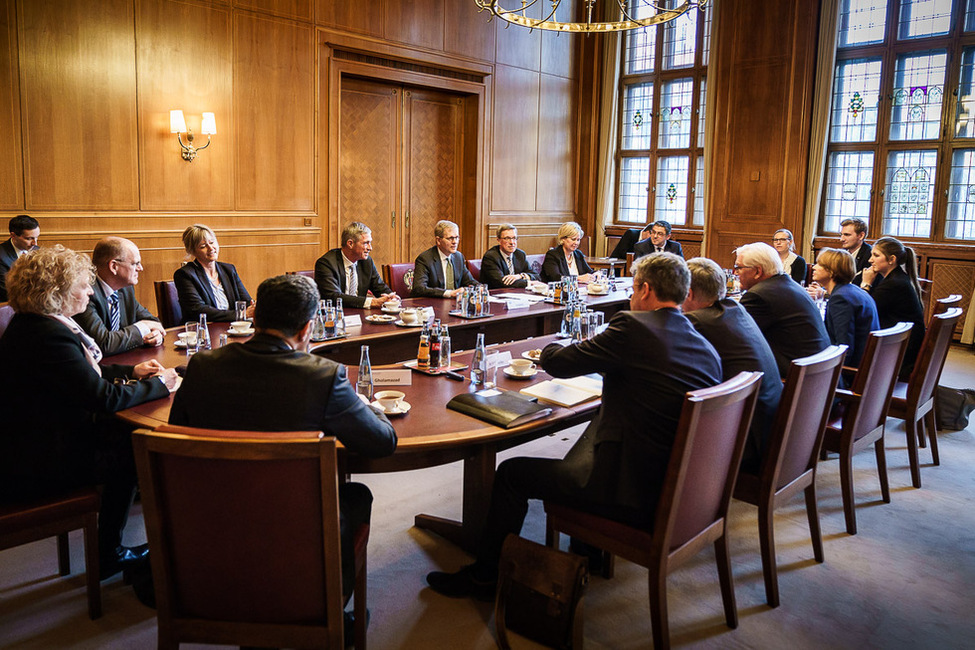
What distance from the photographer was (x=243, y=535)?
5.72 feet

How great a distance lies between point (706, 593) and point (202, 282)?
313cm

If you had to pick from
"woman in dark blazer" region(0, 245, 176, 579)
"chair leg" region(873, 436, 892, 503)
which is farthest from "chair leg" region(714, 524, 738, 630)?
"woman in dark blazer" region(0, 245, 176, 579)

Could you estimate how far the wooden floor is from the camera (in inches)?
98.4

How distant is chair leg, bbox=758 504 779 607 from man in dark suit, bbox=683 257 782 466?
165 mm

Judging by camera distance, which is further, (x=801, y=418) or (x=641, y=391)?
(x=801, y=418)

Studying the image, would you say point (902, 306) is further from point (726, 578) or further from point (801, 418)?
point (726, 578)

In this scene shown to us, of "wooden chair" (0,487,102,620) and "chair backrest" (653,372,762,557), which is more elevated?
"chair backrest" (653,372,762,557)

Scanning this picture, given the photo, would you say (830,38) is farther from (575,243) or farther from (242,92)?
(242,92)

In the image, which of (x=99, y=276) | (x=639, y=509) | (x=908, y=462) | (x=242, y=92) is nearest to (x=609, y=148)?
(x=242, y=92)

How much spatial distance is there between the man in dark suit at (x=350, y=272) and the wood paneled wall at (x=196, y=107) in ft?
7.38

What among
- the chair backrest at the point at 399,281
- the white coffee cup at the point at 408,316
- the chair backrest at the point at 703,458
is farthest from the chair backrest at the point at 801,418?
the chair backrest at the point at 399,281

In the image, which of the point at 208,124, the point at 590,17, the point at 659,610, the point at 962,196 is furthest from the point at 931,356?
the point at 208,124

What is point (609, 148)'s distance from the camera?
1008 centimetres

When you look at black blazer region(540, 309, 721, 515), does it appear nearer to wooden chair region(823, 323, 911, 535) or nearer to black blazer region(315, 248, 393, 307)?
wooden chair region(823, 323, 911, 535)
